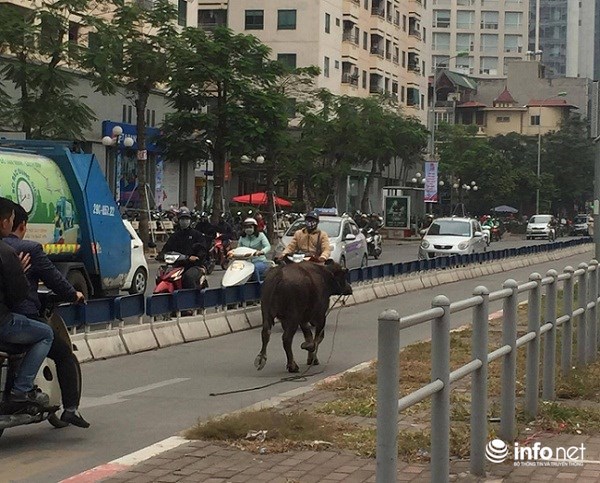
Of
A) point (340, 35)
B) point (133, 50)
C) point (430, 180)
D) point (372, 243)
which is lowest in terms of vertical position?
point (372, 243)

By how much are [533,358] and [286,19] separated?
6825cm

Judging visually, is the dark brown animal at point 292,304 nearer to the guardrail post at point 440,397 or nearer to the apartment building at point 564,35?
the guardrail post at point 440,397

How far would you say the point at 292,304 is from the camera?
1365 cm

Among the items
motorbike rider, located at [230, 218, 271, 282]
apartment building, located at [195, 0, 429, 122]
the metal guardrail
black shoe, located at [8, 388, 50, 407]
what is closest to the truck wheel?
the metal guardrail

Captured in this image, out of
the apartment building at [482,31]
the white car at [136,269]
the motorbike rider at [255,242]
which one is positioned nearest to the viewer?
the motorbike rider at [255,242]

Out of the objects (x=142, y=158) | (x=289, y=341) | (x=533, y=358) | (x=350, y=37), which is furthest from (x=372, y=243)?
(x=350, y=37)

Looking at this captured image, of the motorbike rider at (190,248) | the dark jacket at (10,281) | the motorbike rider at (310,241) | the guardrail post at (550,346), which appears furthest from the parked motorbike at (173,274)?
the dark jacket at (10,281)

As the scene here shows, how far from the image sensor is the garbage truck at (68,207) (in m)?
18.1

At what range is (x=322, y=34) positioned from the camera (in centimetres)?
7631

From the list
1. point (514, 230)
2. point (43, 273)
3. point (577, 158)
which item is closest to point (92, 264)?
point (43, 273)

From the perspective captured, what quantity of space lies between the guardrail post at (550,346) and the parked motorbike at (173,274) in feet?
28.4

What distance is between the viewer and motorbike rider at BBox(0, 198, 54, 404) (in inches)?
330

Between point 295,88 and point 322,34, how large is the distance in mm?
20582

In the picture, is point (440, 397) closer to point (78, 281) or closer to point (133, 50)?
point (78, 281)
